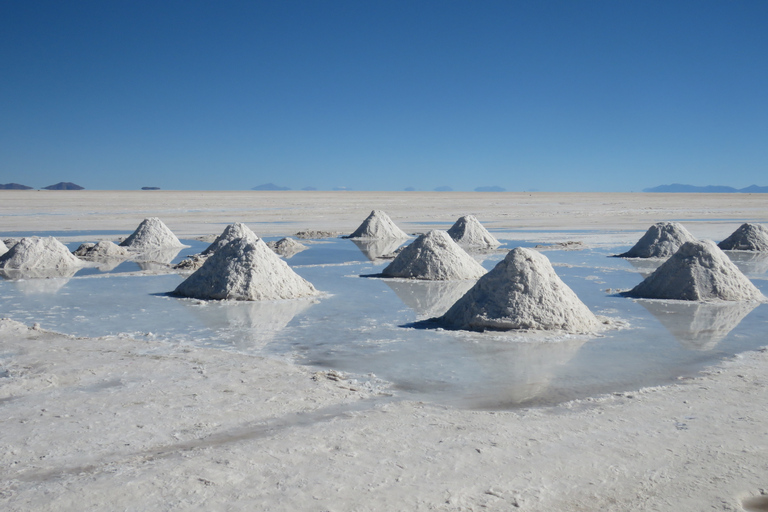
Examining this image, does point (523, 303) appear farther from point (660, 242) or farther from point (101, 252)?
point (101, 252)

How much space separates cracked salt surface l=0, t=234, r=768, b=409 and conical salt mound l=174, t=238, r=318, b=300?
260 millimetres

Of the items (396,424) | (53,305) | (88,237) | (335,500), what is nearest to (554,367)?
(396,424)

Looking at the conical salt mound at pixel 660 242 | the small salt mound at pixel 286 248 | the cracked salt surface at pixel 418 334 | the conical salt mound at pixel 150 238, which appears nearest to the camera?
the cracked salt surface at pixel 418 334

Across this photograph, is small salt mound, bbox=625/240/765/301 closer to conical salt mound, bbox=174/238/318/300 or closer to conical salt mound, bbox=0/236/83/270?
conical salt mound, bbox=174/238/318/300

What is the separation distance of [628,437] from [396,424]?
1.22 metres

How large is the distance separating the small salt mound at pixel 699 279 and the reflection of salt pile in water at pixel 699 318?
21cm

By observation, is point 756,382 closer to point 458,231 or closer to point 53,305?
point 53,305

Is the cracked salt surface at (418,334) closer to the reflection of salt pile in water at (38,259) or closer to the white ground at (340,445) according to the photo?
the white ground at (340,445)

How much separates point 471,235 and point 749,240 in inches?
234

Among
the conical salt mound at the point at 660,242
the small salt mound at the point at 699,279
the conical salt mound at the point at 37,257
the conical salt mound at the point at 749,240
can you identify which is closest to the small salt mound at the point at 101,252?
the conical salt mound at the point at 37,257


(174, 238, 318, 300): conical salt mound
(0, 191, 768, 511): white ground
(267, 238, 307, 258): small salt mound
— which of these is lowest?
(267, 238, 307, 258): small salt mound

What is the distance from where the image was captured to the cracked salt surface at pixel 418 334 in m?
4.63

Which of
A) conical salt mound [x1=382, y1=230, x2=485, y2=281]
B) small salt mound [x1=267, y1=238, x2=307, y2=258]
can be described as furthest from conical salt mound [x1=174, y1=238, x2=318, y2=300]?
small salt mound [x1=267, y1=238, x2=307, y2=258]

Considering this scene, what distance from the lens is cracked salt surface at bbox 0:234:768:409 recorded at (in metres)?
4.63
